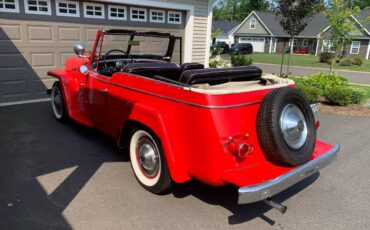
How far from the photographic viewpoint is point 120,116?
3812 millimetres

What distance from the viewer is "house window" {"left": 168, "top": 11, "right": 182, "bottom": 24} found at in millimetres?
9695

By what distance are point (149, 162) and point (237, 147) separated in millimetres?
1126

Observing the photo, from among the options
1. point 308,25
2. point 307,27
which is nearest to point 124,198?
point 308,25

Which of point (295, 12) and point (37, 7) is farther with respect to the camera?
point (295, 12)

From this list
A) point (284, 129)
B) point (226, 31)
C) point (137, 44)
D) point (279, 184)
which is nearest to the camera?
point (279, 184)

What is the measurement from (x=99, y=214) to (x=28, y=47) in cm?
584

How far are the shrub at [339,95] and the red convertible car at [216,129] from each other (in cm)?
481

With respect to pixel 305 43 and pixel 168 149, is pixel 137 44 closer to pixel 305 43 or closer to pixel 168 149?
pixel 168 149

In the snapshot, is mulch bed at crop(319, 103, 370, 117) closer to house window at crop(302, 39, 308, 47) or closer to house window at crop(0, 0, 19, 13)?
house window at crop(0, 0, 19, 13)

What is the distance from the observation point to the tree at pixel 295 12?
1121cm

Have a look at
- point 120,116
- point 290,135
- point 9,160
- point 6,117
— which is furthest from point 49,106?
point 290,135

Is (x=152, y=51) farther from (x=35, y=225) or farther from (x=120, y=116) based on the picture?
(x=35, y=225)

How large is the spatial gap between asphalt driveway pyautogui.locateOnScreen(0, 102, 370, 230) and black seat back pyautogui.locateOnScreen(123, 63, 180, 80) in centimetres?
126

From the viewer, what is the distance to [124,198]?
131 inches
